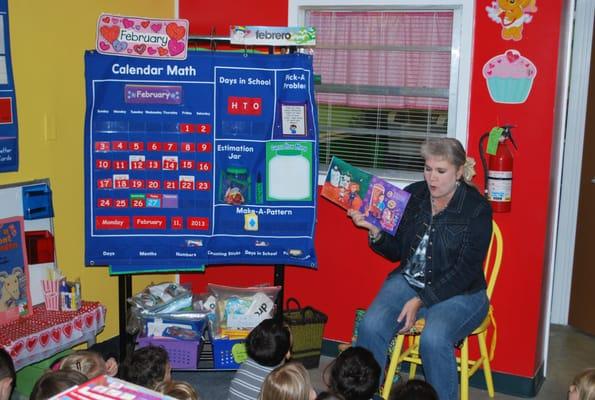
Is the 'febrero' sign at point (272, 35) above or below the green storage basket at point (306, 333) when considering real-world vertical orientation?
above

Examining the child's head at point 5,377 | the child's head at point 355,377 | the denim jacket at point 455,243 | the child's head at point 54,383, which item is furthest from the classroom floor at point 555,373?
the child's head at point 54,383

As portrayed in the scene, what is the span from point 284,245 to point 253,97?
744mm

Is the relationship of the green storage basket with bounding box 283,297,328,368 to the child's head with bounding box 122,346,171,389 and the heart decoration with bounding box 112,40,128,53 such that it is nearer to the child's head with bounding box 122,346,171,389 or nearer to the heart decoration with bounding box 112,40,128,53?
the child's head with bounding box 122,346,171,389

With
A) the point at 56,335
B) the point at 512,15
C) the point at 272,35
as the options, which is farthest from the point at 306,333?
the point at 512,15

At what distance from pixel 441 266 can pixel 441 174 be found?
0.41 metres

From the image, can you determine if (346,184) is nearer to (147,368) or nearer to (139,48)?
(139,48)

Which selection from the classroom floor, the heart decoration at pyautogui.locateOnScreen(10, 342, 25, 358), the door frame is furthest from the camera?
the door frame

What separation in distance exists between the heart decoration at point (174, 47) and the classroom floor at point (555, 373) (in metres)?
1.65

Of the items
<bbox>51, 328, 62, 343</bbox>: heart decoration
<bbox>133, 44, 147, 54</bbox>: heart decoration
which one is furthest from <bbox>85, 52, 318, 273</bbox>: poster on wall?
<bbox>51, 328, 62, 343</bbox>: heart decoration

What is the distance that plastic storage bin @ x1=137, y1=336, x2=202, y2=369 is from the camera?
3607mm

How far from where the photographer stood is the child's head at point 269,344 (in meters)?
2.84

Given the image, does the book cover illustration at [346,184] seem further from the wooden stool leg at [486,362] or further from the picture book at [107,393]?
the picture book at [107,393]

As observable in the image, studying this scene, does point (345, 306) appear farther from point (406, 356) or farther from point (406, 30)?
point (406, 30)

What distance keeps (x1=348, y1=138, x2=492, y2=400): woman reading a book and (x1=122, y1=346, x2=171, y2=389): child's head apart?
100 centimetres
